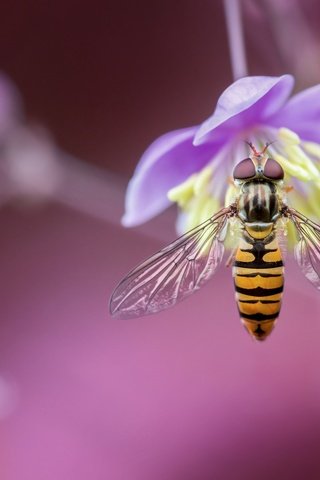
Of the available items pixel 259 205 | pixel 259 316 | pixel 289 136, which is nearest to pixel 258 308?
pixel 259 316

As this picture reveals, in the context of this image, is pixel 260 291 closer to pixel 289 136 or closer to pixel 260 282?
pixel 260 282

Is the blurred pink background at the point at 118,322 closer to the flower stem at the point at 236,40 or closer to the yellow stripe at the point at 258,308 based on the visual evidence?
the flower stem at the point at 236,40

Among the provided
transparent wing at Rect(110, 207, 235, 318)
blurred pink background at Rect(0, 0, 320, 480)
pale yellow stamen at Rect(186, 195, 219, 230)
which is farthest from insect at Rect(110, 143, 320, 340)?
blurred pink background at Rect(0, 0, 320, 480)

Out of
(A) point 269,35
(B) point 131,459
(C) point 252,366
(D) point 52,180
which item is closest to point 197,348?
(C) point 252,366

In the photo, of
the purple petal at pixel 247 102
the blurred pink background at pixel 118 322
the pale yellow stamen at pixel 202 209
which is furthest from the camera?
the blurred pink background at pixel 118 322

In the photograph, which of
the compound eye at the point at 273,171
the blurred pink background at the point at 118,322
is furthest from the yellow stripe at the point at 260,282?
the blurred pink background at the point at 118,322

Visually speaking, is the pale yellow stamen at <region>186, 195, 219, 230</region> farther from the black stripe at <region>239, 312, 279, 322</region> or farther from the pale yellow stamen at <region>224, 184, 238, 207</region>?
the black stripe at <region>239, 312, 279, 322</region>
